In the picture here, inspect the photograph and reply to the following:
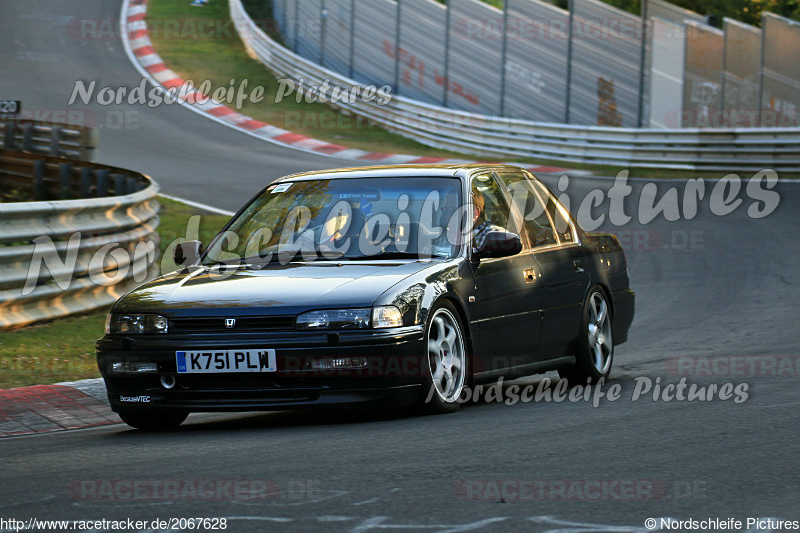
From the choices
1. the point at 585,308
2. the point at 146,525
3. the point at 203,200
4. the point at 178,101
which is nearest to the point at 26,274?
the point at 585,308

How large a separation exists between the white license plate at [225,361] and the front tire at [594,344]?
2.95 metres

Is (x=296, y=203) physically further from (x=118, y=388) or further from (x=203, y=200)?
(x=203, y=200)

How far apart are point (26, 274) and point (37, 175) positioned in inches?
223

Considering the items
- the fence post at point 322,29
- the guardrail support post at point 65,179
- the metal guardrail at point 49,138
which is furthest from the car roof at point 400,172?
the fence post at point 322,29

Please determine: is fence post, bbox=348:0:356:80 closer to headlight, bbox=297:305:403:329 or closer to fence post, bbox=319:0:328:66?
fence post, bbox=319:0:328:66

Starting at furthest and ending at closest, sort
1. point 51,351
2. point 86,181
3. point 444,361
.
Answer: point 86,181 < point 51,351 < point 444,361

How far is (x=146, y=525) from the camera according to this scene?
4531 mm

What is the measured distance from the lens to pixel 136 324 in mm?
7277

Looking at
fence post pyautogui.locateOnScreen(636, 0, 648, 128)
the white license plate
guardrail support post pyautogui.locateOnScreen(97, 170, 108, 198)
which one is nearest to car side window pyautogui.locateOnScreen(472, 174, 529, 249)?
the white license plate

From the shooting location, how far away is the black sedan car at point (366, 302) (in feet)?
23.0

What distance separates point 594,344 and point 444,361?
2207 millimetres

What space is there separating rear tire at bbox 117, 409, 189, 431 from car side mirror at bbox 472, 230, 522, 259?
2.05m

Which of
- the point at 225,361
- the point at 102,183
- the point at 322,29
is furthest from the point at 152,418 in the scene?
the point at 322,29

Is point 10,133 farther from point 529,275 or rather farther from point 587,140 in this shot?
point 529,275
